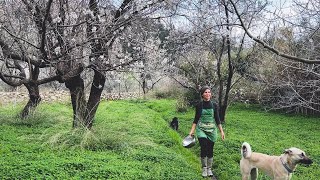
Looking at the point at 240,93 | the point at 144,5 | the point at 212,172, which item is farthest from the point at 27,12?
the point at 240,93

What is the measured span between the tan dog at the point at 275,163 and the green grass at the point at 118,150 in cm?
103

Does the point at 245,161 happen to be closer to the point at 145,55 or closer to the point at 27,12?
the point at 145,55

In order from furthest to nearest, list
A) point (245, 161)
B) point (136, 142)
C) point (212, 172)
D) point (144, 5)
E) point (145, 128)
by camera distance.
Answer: point (145, 128)
point (136, 142)
point (144, 5)
point (212, 172)
point (245, 161)

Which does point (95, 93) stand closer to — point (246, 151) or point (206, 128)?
point (206, 128)

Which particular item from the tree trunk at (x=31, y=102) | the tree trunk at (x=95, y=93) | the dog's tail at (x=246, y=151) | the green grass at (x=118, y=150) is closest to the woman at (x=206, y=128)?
the green grass at (x=118, y=150)

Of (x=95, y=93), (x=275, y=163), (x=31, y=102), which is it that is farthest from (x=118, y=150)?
(x=31, y=102)

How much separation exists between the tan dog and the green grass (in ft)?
3.39

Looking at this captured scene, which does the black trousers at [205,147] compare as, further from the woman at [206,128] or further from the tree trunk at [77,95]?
the tree trunk at [77,95]

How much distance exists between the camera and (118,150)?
372 inches

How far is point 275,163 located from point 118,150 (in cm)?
440

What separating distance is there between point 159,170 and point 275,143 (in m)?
5.54

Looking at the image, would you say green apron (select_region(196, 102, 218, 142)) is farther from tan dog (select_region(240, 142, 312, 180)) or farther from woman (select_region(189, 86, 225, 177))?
tan dog (select_region(240, 142, 312, 180))

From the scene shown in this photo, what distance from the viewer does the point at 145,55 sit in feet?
35.6

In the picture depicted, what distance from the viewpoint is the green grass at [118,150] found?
720 centimetres
